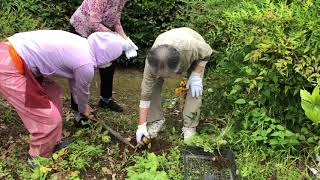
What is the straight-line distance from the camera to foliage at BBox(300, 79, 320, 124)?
3688 millimetres

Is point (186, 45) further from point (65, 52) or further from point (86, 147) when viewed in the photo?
point (86, 147)

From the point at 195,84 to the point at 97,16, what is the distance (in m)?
1.25

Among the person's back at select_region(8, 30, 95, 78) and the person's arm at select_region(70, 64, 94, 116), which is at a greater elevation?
the person's back at select_region(8, 30, 95, 78)

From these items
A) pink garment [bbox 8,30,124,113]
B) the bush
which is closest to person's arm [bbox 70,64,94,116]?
pink garment [bbox 8,30,124,113]

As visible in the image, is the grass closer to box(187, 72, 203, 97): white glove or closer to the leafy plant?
the leafy plant

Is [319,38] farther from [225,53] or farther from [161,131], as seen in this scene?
[161,131]

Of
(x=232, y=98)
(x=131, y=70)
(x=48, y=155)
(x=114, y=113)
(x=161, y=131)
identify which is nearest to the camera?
(x=48, y=155)

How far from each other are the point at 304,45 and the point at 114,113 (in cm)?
227

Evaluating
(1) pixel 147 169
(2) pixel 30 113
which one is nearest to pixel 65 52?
(2) pixel 30 113

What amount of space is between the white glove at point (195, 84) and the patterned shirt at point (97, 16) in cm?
109

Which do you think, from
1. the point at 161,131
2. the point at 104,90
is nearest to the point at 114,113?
the point at 104,90

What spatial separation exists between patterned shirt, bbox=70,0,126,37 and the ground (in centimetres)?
96

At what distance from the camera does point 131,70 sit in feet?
23.7

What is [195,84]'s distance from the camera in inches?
167
